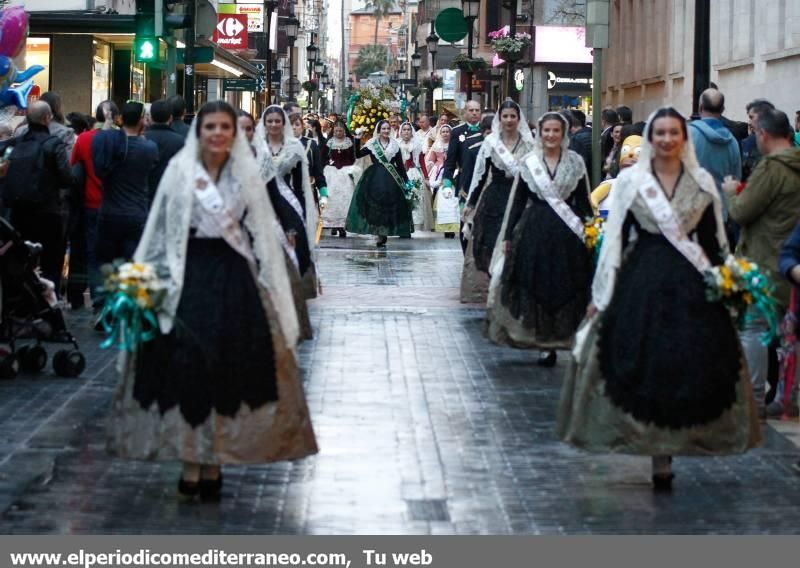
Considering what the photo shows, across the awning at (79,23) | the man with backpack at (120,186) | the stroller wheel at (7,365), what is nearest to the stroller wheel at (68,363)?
the stroller wheel at (7,365)

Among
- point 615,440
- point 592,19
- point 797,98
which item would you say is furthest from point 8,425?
point 797,98

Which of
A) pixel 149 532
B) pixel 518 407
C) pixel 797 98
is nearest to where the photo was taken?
pixel 149 532

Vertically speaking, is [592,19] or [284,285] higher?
[592,19]

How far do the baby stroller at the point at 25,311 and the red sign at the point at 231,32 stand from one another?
1600 inches

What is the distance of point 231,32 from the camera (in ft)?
175

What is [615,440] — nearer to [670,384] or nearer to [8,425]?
[670,384]

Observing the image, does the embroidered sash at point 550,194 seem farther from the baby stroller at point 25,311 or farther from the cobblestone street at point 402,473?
the baby stroller at point 25,311

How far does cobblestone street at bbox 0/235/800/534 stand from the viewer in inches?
323

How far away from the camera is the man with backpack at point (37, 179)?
15500mm

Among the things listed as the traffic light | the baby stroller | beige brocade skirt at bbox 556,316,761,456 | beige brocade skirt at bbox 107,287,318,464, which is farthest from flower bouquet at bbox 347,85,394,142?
beige brocade skirt at bbox 107,287,318,464

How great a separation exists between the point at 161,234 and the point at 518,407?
376cm

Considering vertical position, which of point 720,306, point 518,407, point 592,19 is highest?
point 592,19

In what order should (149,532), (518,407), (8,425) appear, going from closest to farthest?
(149,532), (8,425), (518,407)

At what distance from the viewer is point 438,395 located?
1205cm
